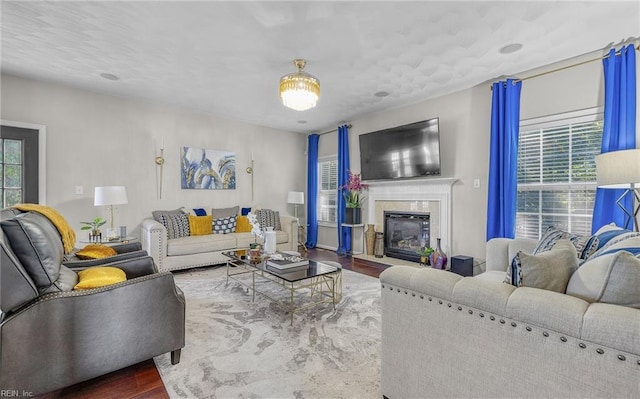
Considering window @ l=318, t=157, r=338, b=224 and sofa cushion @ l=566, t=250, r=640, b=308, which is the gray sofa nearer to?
sofa cushion @ l=566, t=250, r=640, b=308

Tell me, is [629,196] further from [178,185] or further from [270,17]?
[178,185]

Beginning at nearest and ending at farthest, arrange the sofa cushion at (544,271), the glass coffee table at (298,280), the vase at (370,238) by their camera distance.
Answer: the sofa cushion at (544,271) < the glass coffee table at (298,280) < the vase at (370,238)

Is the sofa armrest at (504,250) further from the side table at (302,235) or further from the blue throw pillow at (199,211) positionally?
the blue throw pillow at (199,211)

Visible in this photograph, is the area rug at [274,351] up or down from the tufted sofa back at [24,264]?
down

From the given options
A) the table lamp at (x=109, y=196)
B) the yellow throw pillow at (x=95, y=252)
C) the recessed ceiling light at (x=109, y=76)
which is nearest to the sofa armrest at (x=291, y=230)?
the table lamp at (x=109, y=196)

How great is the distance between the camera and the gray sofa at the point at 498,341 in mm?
844

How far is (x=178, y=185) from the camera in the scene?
5.00 meters

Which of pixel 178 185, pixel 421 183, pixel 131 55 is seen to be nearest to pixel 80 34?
pixel 131 55

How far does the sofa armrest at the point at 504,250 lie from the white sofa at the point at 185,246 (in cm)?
340

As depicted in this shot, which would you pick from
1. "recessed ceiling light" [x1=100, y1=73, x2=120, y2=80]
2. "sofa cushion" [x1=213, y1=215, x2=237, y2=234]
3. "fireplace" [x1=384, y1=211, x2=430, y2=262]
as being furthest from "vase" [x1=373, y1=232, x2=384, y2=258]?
"recessed ceiling light" [x1=100, y1=73, x2=120, y2=80]

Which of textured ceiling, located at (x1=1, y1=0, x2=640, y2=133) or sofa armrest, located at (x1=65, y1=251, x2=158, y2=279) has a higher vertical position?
textured ceiling, located at (x1=1, y1=0, x2=640, y2=133)

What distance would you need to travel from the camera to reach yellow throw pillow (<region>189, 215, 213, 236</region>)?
15.3 ft

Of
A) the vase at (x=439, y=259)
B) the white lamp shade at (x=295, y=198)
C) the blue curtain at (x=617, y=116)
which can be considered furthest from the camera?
the white lamp shade at (x=295, y=198)

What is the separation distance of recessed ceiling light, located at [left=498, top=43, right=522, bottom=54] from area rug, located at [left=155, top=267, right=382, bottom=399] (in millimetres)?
2859
